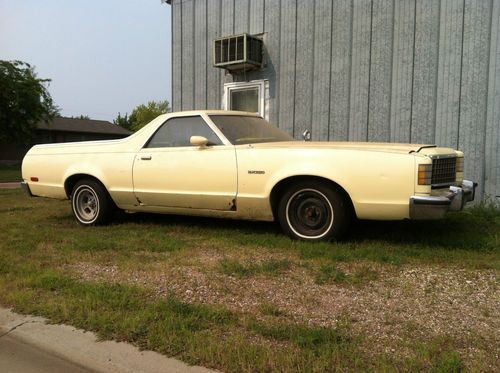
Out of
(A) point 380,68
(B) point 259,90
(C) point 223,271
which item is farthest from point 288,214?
(B) point 259,90

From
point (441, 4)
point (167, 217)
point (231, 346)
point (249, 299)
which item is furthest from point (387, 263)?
point (441, 4)

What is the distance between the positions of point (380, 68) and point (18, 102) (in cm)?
2827

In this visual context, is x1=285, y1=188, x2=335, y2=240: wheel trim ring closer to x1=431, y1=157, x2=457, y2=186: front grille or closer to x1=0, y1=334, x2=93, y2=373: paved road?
x1=431, y1=157, x2=457, y2=186: front grille

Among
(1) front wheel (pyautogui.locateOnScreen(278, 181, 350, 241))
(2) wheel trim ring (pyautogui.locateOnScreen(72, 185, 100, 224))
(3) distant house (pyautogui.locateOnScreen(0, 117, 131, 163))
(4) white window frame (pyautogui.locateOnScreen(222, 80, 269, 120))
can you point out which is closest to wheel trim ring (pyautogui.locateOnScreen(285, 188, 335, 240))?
(1) front wheel (pyautogui.locateOnScreen(278, 181, 350, 241))

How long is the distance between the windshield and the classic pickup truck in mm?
17

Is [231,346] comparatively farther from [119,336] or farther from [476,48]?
[476,48]

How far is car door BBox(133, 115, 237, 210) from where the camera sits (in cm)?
562

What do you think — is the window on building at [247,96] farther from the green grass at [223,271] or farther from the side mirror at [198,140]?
the side mirror at [198,140]

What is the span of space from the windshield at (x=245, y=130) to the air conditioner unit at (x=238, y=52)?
280 centimetres

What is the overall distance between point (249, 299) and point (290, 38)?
649 centimetres

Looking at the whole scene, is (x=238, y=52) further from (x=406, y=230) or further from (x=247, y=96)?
(x=406, y=230)

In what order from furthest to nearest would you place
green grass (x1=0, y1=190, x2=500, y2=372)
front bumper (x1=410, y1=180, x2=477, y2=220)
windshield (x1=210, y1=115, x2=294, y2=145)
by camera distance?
windshield (x1=210, y1=115, x2=294, y2=145) → front bumper (x1=410, y1=180, x2=477, y2=220) → green grass (x1=0, y1=190, x2=500, y2=372)

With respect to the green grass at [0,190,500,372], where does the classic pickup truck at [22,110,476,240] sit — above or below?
above

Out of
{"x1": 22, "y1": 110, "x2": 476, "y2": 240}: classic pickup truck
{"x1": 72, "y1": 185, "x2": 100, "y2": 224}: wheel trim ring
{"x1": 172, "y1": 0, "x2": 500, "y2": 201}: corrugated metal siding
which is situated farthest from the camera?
{"x1": 172, "y1": 0, "x2": 500, "y2": 201}: corrugated metal siding
